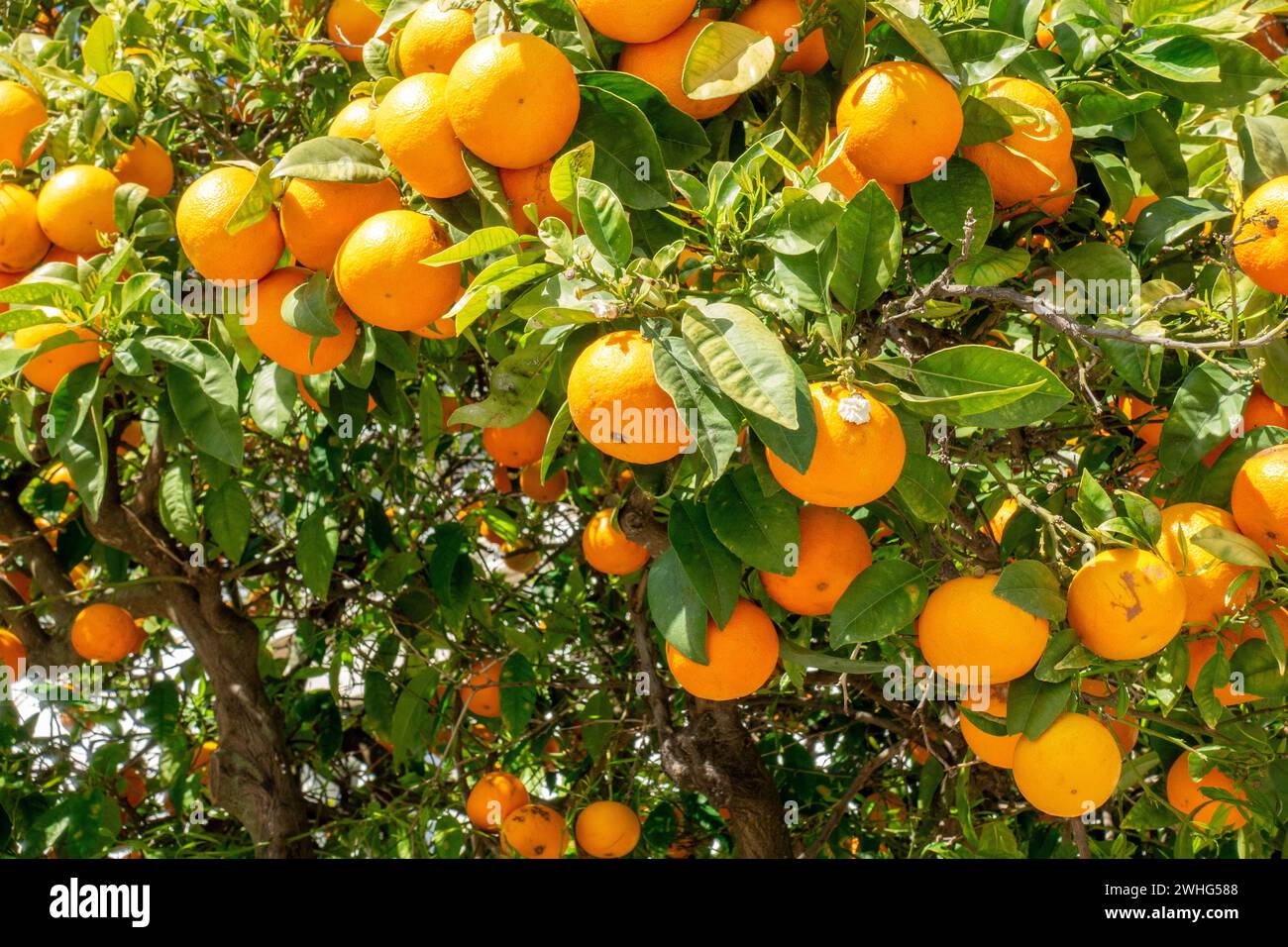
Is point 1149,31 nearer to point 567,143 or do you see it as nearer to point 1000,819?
point 567,143

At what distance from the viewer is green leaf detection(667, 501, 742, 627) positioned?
1.15 m

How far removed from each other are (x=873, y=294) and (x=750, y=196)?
0.53 ft

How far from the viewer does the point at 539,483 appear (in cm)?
194

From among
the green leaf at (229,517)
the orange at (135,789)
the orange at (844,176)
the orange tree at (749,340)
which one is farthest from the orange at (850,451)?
the orange at (135,789)

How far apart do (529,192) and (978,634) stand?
0.59m

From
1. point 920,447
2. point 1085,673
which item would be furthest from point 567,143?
point 1085,673

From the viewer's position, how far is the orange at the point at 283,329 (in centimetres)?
122

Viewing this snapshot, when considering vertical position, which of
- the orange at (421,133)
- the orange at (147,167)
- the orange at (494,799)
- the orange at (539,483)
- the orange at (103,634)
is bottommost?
the orange at (494,799)

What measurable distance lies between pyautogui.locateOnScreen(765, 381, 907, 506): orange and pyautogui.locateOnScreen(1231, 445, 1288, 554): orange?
0.41 meters

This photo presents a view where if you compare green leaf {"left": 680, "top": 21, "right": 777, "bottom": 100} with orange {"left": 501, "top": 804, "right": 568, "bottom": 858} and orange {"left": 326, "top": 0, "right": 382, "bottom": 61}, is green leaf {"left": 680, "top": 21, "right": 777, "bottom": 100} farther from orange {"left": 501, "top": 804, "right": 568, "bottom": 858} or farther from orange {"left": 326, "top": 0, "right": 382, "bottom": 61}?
orange {"left": 501, "top": 804, "right": 568, "bottom": 858}

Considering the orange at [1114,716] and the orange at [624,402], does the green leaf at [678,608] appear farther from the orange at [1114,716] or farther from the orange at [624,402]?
the orange at [1114,716]

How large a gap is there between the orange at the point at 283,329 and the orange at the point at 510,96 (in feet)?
0.95

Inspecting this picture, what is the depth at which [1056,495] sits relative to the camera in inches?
51.5

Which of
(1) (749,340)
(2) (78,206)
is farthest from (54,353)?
(1) (749,340)
